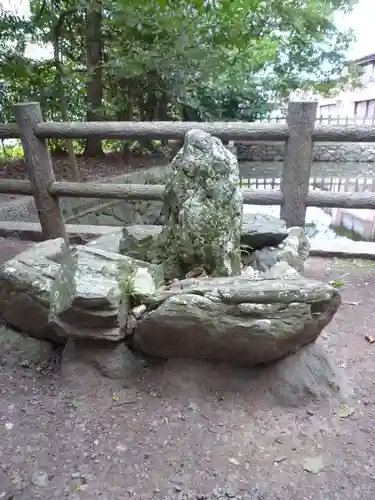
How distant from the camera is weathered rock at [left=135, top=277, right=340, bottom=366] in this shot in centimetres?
142

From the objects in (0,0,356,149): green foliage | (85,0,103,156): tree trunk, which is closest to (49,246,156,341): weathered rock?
(0,0,356,149): green foliage

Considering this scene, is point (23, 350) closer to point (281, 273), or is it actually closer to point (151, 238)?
point (151, 238)

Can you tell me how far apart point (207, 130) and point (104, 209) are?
3029 millimetres

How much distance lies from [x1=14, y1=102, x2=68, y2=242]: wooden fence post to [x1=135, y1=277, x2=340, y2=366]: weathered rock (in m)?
1.52

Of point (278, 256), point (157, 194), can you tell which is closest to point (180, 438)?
point (278, 256)

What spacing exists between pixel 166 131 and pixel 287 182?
0.87 metres

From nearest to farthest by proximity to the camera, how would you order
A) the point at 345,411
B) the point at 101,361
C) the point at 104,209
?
the point at 345,411 < the point at 101,361 < the point at 104,209

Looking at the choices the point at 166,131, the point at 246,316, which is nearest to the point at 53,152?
the point at 166,131

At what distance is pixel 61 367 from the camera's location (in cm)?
169

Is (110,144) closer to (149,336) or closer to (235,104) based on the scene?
(235,104)

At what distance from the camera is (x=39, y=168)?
297 centimetres

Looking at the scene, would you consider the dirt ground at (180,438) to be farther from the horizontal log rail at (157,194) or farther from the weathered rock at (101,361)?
the horizontal log rail at (157,194)

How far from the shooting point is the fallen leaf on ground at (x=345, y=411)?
1.48 metres

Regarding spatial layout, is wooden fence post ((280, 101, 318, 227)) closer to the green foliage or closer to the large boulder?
the large boulder
